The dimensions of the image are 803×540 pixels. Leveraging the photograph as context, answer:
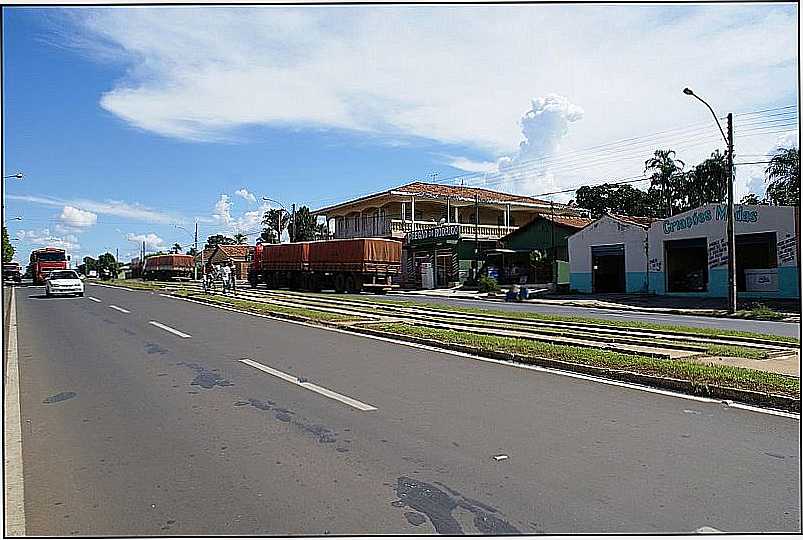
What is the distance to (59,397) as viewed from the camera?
31.9 feet

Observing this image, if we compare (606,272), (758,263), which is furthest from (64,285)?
(758,263)

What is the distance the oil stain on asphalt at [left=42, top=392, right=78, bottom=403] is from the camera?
954cm

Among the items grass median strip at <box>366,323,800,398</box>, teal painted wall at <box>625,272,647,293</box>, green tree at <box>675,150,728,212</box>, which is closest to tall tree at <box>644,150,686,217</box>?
green tree at <box>675,150,728,212</box>

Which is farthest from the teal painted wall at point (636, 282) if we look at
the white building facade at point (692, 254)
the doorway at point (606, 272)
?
the doorway at point (606, 272)

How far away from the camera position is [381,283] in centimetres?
4191

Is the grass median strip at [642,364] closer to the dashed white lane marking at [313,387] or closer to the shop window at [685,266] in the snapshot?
the dashed white lane marking at [313,387]

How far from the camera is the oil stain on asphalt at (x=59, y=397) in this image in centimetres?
954

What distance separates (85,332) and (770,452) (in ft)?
54.9

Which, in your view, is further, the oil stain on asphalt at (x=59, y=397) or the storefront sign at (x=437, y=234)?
the storefront sign at (x=437, y=234)

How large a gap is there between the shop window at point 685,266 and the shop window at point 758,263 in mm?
1617

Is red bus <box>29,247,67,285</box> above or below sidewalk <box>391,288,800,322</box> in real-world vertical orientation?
above

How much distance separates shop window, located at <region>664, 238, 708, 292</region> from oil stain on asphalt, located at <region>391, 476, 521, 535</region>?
31203 millimetres

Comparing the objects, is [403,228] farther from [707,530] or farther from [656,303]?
[707,530]

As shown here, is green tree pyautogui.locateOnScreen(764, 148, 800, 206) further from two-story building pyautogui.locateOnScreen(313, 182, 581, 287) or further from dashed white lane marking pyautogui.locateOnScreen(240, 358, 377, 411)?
dashed white lane marking pyautogui.locateOnScreen(240, 358, 377, 411)
